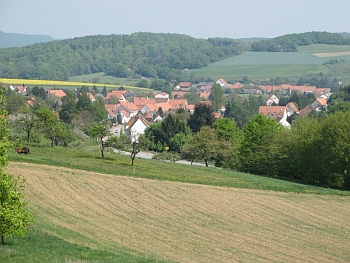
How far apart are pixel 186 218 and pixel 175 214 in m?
0.78

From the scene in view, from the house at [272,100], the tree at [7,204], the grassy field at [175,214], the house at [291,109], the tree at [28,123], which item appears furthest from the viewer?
the house at [272,100]

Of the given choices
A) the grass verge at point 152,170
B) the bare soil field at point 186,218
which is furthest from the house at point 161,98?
the bare soil field at point 186,218

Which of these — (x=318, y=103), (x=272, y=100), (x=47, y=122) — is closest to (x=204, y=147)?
(x=47, y=122)

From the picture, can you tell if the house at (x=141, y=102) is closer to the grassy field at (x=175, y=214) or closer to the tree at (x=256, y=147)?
the tree at (x=256, y=147)

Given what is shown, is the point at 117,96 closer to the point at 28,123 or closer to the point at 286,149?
the point at 28,123

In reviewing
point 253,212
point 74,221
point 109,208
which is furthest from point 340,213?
point 74,221

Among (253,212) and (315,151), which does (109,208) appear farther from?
(315,151)

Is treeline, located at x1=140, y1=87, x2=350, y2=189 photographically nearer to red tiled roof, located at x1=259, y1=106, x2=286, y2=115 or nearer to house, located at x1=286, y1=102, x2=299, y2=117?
red tiled roof, located at x1=259, y1=106, x2=286, y2=115

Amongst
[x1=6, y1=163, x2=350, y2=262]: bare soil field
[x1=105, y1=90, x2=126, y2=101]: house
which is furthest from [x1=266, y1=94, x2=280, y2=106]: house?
[x1=6, y1=163, x2=350, y2=262]: bare soil field

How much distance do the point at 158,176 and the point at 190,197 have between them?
6764mm

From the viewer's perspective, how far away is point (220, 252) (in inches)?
878

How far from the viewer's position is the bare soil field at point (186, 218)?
895 inches

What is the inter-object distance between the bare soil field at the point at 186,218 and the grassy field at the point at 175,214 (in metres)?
0.04

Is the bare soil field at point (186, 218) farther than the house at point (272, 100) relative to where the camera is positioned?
No
